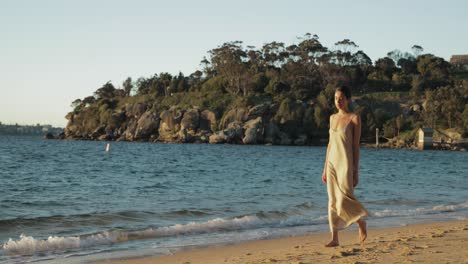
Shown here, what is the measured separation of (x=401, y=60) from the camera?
131 metres

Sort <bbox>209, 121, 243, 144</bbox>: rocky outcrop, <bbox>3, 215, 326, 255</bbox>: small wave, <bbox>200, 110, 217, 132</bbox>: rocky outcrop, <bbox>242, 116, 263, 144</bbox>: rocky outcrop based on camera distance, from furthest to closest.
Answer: <bbox>200, 110, 217, 132</bbox>: rocky outcrop < <bbox>209, 121, 243, 144</bbox>: rocky outcrop < <bbox>242, 116, 263, 144</bbox>: rocky outcrop < <bbox>3, 215, 326, 255</bbox>: small wave

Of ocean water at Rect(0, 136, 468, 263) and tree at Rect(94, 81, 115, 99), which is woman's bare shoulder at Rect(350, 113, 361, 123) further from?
tree at Rect(94, 81, 115, 99)

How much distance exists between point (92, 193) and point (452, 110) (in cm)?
8709

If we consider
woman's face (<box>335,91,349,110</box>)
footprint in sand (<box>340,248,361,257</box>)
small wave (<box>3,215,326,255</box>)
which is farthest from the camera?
small wave (<box>3,215,326,255</box>)

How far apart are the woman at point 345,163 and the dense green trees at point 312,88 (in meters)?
89.2

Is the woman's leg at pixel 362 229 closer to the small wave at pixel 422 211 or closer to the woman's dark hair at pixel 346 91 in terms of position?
the woman's dark hair at pixel 346 91

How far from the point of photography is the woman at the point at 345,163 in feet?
26.0

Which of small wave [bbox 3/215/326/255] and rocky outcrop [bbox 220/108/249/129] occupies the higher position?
rocky outcrop [bbox 220/108/249/129]

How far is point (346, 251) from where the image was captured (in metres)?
7.86

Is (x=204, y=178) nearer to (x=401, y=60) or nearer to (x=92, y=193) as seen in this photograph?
(x=92, y=193)

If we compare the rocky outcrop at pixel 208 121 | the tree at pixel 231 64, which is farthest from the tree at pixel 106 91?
the rocky outcrop at pixel 208 121

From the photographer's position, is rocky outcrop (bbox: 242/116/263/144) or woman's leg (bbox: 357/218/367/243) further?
rocky outcrop (bbox: 242/116/263/144)

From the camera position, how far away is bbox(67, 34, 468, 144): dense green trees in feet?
321

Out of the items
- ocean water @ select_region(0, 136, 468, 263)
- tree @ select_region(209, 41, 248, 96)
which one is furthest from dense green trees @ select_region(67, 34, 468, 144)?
ocean water @ select_region(0, 136, 468, 263)
